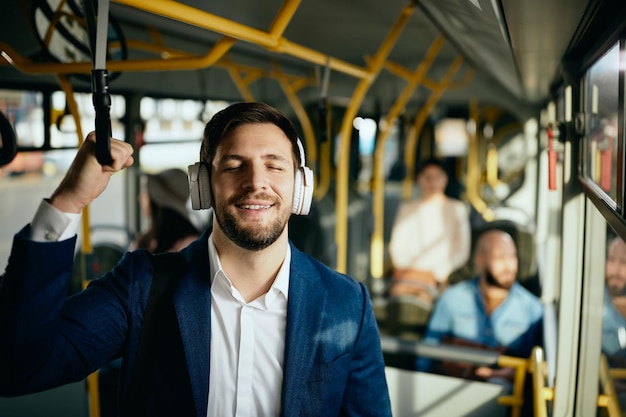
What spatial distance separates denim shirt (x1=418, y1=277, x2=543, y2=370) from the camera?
11.3 feet

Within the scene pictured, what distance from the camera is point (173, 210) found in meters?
3.15

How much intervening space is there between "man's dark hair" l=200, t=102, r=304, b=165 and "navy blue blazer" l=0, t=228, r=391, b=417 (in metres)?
0.23

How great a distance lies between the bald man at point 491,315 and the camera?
3447 mm

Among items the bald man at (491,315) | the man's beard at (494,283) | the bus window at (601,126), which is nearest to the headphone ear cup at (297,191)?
the bus window at (601,126)

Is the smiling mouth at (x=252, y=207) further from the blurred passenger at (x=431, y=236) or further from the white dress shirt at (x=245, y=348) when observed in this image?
the blurred passenger at (x=431, y=236)

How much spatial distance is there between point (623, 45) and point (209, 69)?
3718 mm

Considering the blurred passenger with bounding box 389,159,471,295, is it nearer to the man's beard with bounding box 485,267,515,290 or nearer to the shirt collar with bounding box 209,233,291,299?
the man's beard with bounding box 485,267,515,290

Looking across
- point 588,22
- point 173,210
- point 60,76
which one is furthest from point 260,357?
point 173,210

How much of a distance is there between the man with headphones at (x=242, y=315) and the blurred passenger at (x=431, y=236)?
379cm

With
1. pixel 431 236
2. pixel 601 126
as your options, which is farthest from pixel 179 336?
pixel 431 236

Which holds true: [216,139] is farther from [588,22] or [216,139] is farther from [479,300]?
[479,300]

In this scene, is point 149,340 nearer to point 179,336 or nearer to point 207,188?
point 179,336

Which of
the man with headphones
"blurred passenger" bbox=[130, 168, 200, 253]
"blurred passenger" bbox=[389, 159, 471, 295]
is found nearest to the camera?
the man with headphones

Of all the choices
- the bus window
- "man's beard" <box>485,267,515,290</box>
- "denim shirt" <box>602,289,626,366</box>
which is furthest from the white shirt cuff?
"man's beard" <box>485,267,515,290</box>
